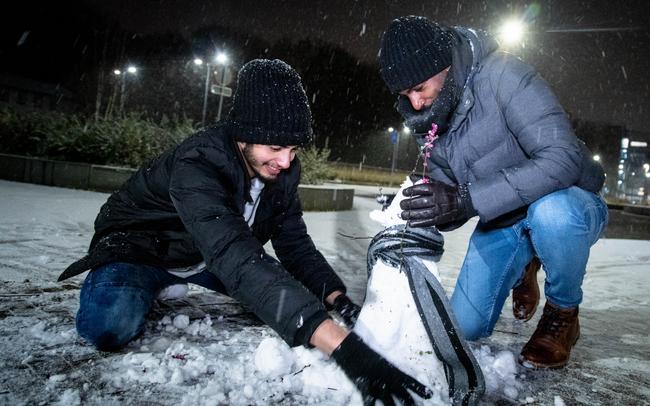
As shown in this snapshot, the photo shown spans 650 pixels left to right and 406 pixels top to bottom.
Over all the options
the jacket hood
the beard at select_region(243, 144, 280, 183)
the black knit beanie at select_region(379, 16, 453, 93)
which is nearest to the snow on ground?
the beard at select_region(243, 144, 280, 183)

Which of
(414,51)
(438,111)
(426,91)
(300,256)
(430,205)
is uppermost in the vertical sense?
(414,51)

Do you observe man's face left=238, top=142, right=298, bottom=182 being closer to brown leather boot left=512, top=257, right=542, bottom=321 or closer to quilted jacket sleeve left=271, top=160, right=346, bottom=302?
quilted jacket sleeve left=271, top=160, right=346, bottom=302

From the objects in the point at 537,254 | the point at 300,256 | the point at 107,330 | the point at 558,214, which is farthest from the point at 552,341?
the point at 107,330

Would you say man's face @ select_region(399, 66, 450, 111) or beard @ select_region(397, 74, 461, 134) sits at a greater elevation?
man's face @ select_region(399, 66, 450, 111)

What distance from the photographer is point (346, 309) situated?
2188 millimetres

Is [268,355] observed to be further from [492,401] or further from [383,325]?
[492,401]

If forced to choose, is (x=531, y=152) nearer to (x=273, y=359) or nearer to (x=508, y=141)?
(x=508, y=141)

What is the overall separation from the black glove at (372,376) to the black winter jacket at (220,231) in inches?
5.6

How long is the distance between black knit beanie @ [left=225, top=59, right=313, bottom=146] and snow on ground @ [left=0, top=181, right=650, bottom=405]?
619mm

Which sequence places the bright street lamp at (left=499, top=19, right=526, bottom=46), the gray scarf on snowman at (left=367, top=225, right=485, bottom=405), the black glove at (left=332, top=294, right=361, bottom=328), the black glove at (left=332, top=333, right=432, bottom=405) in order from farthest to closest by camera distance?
the bright street lamp at (left=499, top=19, right=526, bottom=46)
the black glove at (left=332, top=294, right=361, bottom=328)
the gray scarf on snowman at (left=367, top=225, right=485, bottom=405)
the black glove at (left=332, top=333, right=432, bottom=405)

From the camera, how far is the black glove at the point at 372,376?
Result: 1417mm

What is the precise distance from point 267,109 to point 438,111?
2.60 feet

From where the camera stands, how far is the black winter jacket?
1.61m

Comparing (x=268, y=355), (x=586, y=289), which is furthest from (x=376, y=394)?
(x=586, y=289)
